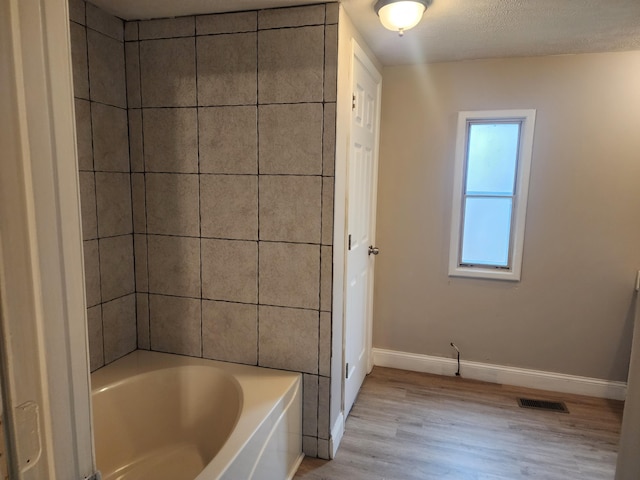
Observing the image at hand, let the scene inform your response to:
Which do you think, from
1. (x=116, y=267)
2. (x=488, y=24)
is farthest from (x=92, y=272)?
(x=488, y=24)

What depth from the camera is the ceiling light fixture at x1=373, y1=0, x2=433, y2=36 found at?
1720 mm

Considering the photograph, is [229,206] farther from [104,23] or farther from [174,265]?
[104,23]

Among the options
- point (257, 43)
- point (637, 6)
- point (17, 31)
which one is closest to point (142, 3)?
point (257, 43)

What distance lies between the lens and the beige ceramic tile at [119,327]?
2137 mm

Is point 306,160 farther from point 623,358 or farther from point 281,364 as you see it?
point 623,358

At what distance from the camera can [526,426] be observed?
2410 millimetres

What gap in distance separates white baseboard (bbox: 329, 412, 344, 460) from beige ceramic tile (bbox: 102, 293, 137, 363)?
1.22 metres

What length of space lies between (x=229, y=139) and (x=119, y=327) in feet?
3.90

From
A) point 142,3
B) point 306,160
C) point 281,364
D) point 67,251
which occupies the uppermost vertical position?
point 142,3

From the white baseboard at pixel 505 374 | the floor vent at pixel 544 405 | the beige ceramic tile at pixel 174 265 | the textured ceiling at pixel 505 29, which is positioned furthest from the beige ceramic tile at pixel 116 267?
the floor vent at pixel 544 405

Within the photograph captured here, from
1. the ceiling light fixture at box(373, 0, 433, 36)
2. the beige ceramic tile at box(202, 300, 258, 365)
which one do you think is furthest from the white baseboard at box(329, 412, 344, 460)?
the ceiling light fixture at box(373, 0, 433, 36)

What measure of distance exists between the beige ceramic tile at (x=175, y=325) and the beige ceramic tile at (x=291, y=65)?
1171mm

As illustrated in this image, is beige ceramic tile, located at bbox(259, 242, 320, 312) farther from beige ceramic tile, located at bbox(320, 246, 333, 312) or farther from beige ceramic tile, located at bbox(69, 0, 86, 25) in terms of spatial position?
beige ceramic tile, located at bbox(69, 0, 86, 25)

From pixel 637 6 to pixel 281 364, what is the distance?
2.33m
